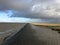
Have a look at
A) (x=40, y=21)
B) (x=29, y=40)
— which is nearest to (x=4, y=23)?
(x=40, y=21)

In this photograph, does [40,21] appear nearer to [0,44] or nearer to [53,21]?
[53,21]

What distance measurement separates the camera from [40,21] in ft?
23.9

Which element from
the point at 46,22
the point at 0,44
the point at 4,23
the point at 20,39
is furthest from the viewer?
the point at 46,22

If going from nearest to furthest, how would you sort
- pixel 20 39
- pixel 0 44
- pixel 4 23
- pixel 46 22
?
pixel 0 44
pixel 20 39
pixel 4 23
pixel 46 22

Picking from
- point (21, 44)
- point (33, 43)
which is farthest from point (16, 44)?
point (33, 43)

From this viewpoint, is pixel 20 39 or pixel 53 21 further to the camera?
pixel 53 21

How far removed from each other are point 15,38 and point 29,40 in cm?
12

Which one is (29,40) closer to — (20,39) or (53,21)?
(20,39)

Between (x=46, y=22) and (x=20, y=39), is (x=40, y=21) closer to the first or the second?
(x=46, y=22)

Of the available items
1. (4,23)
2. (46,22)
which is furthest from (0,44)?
(46,22)

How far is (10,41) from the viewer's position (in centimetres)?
94

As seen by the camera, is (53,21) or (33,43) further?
(53,21)

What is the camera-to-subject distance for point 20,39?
1.00 metres

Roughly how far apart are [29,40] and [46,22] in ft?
20.4
